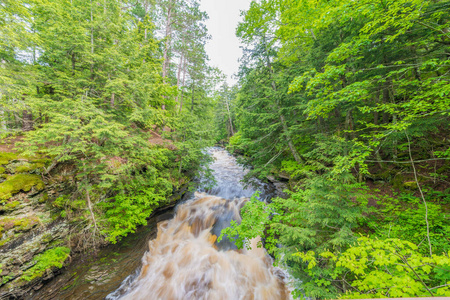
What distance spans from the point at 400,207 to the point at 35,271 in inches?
436

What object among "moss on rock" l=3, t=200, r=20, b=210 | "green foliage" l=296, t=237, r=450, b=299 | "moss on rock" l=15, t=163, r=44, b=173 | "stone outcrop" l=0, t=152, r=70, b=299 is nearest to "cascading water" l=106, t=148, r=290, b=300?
"stone outcrop" l=0, t=152, r=70, b=299

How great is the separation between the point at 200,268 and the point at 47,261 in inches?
186

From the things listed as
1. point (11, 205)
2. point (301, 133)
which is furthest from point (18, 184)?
point (301, 133)

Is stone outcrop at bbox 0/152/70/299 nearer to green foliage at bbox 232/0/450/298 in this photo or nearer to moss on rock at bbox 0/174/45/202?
moss on rock at bbox 0/174/45/202

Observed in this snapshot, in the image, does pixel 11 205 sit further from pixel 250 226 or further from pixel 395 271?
pixel 395 271

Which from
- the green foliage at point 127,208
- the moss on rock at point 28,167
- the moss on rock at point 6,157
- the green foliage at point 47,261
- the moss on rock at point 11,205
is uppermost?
the moss on rock at point 6,157

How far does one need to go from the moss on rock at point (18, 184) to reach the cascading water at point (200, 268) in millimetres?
4299

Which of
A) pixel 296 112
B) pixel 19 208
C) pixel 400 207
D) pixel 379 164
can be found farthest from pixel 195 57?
pixel 400 207

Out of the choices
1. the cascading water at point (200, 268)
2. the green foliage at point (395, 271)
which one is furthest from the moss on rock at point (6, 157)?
the green foliage at point (395, 271)

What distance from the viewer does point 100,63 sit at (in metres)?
5.98

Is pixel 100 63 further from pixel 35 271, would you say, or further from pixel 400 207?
pixel 400 207

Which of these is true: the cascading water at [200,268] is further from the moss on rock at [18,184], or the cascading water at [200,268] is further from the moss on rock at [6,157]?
the moss on rock at [6,157]

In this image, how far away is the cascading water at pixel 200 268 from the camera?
488cm

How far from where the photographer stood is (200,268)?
18.6 feet
